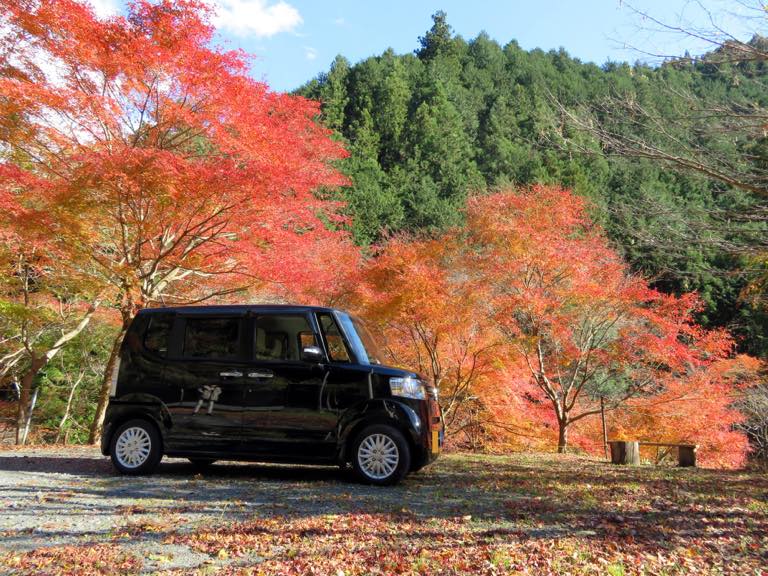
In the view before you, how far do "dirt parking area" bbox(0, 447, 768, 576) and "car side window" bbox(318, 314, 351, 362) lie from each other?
122 cm

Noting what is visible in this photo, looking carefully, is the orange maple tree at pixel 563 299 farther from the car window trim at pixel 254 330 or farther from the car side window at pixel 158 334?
the car side window at pixel 158 334

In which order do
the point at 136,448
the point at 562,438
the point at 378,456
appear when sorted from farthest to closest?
the point at 562,438
the point at 136,448
the point at 378,456

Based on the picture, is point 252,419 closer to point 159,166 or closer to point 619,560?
point 619,560

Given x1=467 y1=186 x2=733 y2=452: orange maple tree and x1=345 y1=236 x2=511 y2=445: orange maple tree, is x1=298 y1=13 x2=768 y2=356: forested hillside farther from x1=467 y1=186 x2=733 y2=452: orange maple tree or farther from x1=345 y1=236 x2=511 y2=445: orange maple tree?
x1=345 y1=236 x2=511 y2=445: orange maple tree

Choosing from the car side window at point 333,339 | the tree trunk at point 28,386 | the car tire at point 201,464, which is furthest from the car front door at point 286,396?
the tree trunk at point 28,386

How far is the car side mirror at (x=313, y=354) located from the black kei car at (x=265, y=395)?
10 mm

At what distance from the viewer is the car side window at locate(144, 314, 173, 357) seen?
615 centimetres

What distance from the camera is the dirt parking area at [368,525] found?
327 cm

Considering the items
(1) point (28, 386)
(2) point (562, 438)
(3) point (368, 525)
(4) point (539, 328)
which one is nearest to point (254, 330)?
(3) point (368, 525)

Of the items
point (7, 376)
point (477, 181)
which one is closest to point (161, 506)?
point (7, 376)

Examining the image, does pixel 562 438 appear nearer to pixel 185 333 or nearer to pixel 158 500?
pixel 185 333

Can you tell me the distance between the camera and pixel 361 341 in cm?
604

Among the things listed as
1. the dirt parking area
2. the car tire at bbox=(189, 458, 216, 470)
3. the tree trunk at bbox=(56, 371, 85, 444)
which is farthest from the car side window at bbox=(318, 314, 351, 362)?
the tree trunk at bbox=(56, 371, 85, 444)

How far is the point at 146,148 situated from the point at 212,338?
4459 millimetres
